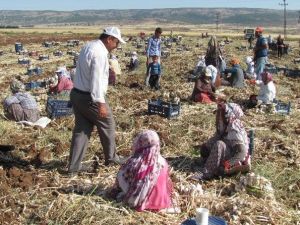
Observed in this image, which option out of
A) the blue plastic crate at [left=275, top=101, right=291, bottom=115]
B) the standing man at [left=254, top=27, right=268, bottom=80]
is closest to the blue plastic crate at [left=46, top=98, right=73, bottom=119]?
the blue plastic crate at [left=275, top=101, right=291, bottom=115]

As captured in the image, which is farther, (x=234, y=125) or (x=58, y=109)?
(x=58, y=109)

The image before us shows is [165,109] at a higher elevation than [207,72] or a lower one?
lower

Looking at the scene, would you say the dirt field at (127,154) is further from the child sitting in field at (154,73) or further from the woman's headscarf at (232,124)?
the child sitting in field at (154,73)

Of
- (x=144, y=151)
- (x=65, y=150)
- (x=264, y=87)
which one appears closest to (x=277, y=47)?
(x=264, y=87)

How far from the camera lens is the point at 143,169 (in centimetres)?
554

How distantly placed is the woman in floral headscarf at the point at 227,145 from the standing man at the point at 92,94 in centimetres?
134

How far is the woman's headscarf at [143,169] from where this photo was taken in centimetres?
553

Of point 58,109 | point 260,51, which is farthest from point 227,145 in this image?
point 260,51

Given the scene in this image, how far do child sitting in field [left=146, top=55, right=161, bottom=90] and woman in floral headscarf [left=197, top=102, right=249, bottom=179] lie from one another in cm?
712

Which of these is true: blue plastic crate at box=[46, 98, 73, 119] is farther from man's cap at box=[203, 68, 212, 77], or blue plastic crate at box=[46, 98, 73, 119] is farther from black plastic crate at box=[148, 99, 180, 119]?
man's cap at box=[203, 68, 212, 77]

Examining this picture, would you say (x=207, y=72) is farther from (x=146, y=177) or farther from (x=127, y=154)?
(x=146, y=177)

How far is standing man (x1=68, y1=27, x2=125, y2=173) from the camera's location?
243 inches

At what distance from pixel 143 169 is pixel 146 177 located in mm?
92

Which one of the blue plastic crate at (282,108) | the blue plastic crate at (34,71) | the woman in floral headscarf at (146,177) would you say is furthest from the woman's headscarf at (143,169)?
the blue plastic crate at (34,71)
